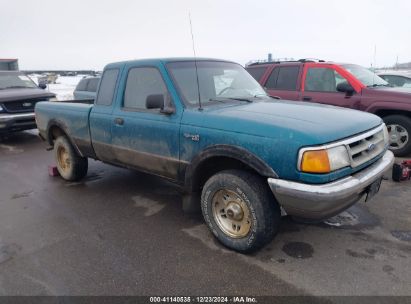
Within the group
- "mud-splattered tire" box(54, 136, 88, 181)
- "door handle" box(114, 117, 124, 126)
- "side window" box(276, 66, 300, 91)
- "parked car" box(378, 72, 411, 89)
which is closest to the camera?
"door handle" box(114, 117, 124, 126)

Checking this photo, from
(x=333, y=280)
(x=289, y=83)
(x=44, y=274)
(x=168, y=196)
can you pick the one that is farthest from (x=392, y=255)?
(x=289, y=83)

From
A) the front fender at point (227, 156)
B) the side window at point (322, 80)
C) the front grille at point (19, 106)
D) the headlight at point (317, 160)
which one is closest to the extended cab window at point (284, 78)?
the side window at point (322, 80)

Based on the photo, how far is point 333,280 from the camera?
9.23 ft

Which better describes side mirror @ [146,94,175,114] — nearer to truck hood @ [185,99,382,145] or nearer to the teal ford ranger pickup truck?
the teal ford ranger pickup truck

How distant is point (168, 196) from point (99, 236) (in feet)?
4.41

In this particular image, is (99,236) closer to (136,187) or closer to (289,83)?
(136,187)

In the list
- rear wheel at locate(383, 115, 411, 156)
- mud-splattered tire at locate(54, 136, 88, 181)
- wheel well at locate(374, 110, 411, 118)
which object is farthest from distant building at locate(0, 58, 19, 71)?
rear wheel at locate(383, 115, 411, 156)

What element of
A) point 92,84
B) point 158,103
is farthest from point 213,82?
point 92,84

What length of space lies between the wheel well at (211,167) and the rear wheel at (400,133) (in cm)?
436

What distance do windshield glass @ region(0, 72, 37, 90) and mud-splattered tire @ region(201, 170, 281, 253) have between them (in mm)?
8884

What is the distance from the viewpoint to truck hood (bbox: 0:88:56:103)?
8.66m

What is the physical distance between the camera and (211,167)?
3.48 m

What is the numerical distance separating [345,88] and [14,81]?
9.21 m

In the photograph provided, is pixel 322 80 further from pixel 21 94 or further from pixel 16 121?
pixel 21 94
